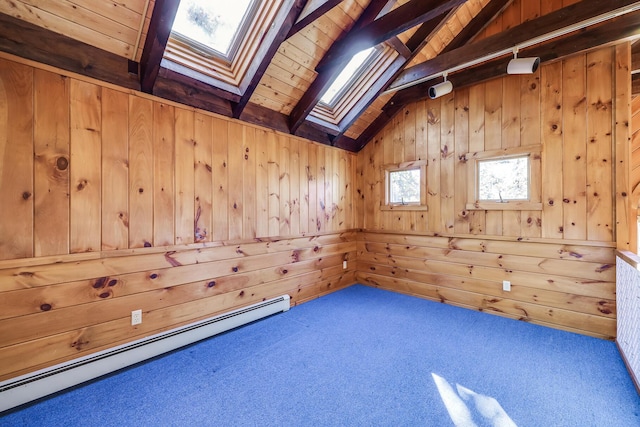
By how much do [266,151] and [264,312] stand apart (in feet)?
5.60

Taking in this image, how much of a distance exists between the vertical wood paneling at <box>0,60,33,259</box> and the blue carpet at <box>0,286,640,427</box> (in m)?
0.98

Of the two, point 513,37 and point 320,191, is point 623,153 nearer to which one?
point 513,37

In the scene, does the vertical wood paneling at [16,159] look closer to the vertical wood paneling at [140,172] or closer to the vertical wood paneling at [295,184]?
the vertical wood paneling at [140,172]

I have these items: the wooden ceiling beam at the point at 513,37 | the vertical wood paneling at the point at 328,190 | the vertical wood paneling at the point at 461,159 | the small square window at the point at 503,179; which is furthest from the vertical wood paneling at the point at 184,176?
the small square window at the point at 503,179

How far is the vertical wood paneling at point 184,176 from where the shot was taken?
2346mm

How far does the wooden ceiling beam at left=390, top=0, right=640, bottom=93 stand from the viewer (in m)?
Answer: 2.02

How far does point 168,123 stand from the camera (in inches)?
90.1

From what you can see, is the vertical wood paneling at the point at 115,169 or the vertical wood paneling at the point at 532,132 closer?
the vertical wood paneling at the point at 115,169

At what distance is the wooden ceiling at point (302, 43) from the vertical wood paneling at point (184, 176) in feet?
0.61

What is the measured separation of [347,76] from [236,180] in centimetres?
175

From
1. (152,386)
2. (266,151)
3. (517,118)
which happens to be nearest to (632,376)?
(517,118)

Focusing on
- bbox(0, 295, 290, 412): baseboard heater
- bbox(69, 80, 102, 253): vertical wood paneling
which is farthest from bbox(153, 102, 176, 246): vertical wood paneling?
bbox(0, 295, 290, 412): baseboard heater

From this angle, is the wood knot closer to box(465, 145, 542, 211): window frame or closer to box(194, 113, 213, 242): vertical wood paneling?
box(194, 113, 213, 242): vertical wood paneling

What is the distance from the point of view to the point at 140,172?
2.14 m
